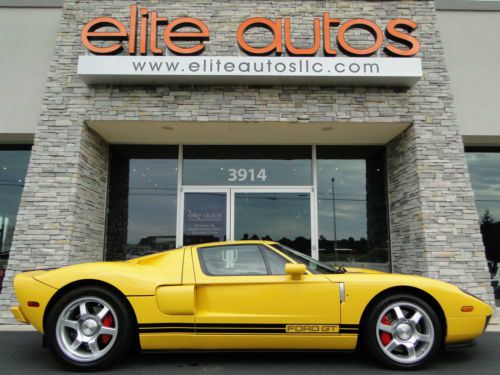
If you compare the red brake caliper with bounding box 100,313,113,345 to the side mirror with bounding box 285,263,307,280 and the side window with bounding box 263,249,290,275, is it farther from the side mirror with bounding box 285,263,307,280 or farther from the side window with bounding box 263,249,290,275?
the side mirror with bounding box 285,263,307,280

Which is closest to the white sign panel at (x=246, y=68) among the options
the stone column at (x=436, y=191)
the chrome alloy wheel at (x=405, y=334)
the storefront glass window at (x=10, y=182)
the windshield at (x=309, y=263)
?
the stone column at (x=436, y=191)

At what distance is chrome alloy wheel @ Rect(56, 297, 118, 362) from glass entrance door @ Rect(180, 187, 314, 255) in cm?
428

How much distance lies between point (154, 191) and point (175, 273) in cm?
470

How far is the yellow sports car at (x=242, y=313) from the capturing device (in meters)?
3.78

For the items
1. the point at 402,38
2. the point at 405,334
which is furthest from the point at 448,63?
the point at 405,334

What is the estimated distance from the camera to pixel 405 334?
150 inches

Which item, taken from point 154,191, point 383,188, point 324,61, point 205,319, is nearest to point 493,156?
point 383,188

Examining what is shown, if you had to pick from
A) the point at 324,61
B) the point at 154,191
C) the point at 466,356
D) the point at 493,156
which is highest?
the point at 324,61

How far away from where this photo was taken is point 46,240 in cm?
662

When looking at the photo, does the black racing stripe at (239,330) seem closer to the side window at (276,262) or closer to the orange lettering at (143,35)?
the side window at (276,262)

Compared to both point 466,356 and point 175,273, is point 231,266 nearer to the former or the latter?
point 175,273

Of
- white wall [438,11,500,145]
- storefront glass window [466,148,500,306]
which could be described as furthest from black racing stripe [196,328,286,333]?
storefront glass window [466,148,500,306]

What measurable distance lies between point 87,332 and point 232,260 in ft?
4.76

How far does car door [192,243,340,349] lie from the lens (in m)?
3.78
